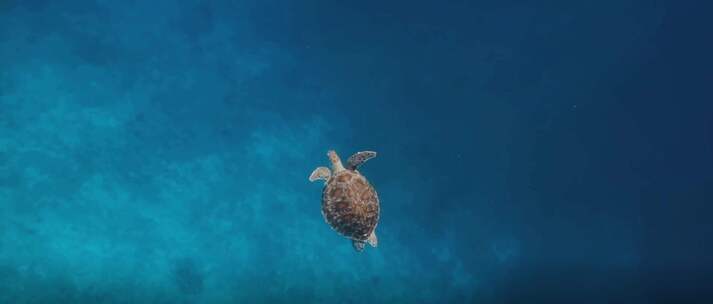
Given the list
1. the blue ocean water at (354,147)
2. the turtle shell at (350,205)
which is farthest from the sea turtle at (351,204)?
the blue ocean water at (354,147)

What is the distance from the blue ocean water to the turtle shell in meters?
2.06

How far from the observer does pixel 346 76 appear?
386 inches

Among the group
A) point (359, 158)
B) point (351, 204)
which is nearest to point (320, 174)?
point (359, 158)

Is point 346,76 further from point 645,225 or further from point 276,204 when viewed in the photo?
point 645,225

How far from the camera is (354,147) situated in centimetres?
963

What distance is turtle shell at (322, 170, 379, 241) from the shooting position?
734 cm

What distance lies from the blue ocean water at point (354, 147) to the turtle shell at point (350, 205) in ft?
6.76

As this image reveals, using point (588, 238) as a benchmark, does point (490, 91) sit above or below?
above

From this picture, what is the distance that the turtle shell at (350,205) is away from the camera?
289 inches

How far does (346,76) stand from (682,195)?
9126 mm

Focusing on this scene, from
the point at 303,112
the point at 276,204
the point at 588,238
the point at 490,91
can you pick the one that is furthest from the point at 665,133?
the point at 276,204

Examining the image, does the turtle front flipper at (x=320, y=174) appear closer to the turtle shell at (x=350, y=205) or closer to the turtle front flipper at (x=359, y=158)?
the turtle shell at (x=350, y=205)

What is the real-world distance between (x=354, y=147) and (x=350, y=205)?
99.8 inches

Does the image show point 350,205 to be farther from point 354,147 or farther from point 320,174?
point 354,147
